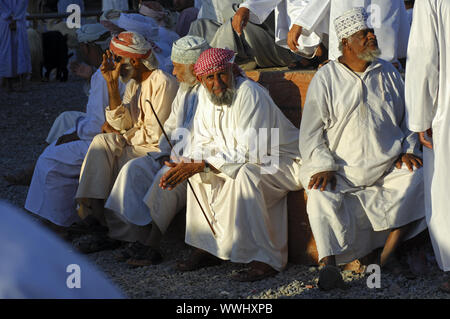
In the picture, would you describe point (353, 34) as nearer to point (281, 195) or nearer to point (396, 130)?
point (396, 130)

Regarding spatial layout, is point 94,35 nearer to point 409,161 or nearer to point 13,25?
point 409,161

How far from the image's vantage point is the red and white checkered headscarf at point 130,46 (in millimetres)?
6035

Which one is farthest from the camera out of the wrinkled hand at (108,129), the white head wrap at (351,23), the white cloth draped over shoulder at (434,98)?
the wrinkled hand at (108,129)

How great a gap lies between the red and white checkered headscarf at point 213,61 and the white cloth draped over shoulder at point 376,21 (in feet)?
3.49

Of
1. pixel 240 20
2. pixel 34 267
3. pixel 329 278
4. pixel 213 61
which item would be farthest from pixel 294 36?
pixel 34 267

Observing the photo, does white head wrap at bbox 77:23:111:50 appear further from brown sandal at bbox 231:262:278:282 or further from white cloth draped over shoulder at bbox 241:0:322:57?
brown sandal at bbox 231:262:278:282

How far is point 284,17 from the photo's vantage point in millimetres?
6574

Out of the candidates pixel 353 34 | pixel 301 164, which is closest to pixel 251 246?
pixel 301 164

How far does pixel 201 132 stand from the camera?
215 inches

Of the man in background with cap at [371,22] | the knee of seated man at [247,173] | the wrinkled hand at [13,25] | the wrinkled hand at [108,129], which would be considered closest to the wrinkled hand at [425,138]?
the knee of seated man at [247,173]

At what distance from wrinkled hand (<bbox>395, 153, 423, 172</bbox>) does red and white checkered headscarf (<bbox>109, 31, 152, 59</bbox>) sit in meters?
2.29

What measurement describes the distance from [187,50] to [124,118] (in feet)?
2.62

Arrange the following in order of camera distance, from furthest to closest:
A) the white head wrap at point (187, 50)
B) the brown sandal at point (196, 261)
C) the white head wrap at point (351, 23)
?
the white head wrap at point (187, 50), the brown sandal at point (196, 261), the white head wrap at point (351, 23)

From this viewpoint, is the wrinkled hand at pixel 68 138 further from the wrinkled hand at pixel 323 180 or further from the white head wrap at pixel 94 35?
the wrinkled hand at pixel 323 180
